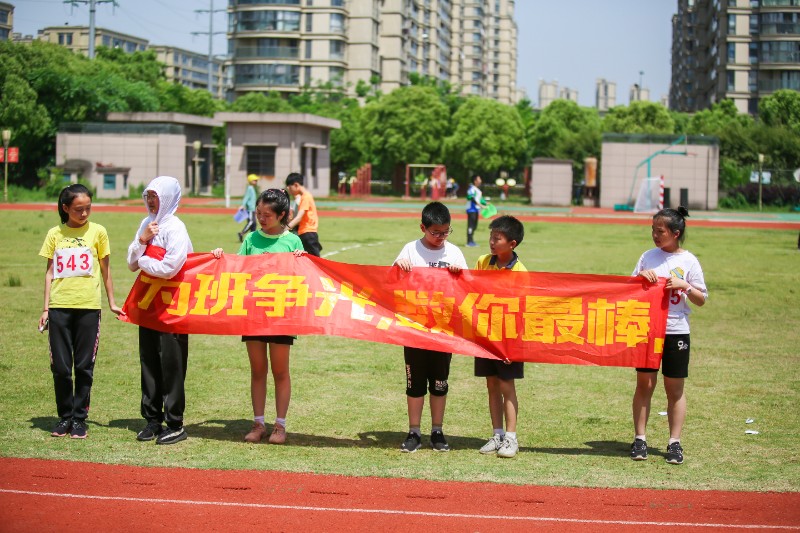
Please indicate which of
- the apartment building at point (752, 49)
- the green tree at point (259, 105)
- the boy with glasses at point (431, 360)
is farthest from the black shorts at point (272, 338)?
the apartment building at point (752, 49)

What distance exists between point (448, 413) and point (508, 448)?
1.70m

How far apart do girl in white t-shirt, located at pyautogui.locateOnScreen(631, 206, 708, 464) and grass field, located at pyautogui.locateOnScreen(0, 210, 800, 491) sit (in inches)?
9.8

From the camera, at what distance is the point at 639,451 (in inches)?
299

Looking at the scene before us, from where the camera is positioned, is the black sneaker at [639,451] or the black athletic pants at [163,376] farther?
the black athletic pants at [163,376]

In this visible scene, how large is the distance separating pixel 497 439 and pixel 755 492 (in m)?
1.89

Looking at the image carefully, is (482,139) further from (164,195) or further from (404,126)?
(164,195)

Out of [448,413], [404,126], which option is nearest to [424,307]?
[448,413]

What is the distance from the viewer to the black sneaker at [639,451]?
7.57 m

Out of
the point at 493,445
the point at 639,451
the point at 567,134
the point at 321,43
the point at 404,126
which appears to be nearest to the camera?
the point at 639,451

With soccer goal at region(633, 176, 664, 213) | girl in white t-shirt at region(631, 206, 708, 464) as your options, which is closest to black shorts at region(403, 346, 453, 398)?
girl in white t-shirt at region(631, 206, 708, 464)

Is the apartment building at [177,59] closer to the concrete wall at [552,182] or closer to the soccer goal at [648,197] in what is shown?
the concrete wall at [552,182]

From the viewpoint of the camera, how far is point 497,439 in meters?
7.71

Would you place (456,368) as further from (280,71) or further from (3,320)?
(280,71)

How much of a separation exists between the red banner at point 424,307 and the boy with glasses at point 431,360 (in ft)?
0.32
